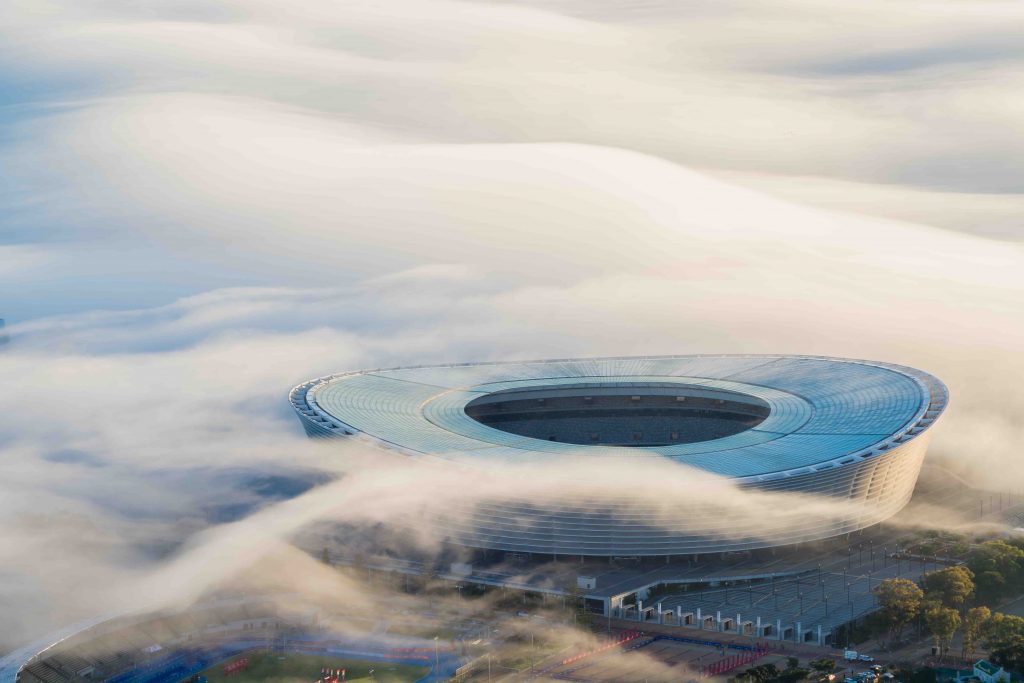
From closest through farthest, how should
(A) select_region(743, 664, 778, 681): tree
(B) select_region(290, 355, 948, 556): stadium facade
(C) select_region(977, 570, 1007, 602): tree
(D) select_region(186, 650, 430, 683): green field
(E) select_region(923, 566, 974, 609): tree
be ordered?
(A) select_region(743, 664, 778, 681): tree
(D) select_region(186, 650, 430, 683): green field
(E) select_region(923, 566, 974, 609): tree
(C) select_region(977, 570, 1007, 602): tree
(B) select_region(290, 355, 948, 556): stadium facade

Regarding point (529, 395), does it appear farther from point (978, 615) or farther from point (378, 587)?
point (978, 615)

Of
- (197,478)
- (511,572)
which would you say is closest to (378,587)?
(511,572)

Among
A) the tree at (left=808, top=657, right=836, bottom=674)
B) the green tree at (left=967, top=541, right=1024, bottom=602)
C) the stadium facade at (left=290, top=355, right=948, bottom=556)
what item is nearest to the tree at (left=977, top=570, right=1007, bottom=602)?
the green tree at (left=967, top=541, right=1024, bottom=602)

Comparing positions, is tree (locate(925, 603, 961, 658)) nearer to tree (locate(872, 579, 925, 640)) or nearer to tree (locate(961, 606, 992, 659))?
tree (locate(961, 606, 992, 659))

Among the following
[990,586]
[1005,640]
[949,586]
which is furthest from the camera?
[990,586]

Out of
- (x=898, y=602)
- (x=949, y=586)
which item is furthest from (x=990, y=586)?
(x=898, y=602)

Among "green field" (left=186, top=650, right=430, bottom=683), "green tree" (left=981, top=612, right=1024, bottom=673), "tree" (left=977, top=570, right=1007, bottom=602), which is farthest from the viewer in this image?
"tree" (left=977, top=570, right=1007, bottom=602)

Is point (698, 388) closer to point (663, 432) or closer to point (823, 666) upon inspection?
point (663, 432)
